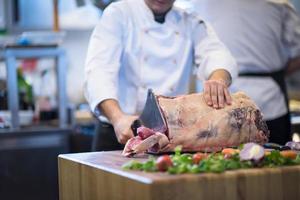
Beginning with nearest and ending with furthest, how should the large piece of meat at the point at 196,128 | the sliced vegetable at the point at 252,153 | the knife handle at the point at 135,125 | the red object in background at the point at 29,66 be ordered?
the sliced vegetable at the point at 252,153
the large piece of meat at the point at 196,128
the knife handle at the point at 135,125
the red object in background at the point at 29,66

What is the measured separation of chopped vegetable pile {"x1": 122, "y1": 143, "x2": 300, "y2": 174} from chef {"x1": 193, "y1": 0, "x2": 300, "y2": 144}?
4.46 ft

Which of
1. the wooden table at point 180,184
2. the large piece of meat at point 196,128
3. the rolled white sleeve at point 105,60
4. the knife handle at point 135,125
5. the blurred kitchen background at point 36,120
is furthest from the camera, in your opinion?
the blurred kitchen background at point 36,120

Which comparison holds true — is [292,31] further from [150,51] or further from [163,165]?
[163,165]

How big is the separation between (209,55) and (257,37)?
2.46 feet

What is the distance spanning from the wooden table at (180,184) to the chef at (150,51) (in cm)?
57

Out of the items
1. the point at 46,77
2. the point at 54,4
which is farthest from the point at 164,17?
the point at 54,4

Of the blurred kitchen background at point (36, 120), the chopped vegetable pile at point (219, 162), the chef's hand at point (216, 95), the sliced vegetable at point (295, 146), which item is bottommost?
the blurred kitchen background at point (36, 120)

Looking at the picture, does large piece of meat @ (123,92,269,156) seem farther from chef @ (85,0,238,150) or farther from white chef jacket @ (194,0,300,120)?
white chef jacket @ (194,0,300,120)

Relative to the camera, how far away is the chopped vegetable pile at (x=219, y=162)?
1.34 meters

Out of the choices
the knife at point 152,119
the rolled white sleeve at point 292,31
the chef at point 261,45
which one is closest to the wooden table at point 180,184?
the knife at point 152,119

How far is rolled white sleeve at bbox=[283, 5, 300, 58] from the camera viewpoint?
295 centimetres

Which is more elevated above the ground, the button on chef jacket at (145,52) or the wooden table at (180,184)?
the button on chef jacket at (145,52)

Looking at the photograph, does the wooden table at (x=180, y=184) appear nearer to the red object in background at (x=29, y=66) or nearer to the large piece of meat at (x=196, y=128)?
the large piece of meat at (x=196, y=128)

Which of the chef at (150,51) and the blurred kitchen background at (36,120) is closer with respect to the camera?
the chef at (150,51)
